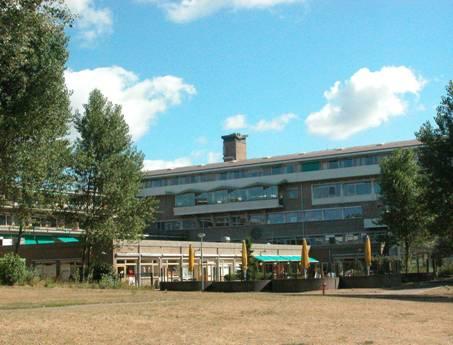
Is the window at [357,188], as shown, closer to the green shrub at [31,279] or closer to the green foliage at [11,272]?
the green shrub at [31,279]

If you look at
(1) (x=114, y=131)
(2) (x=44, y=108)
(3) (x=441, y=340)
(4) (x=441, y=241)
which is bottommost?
(3) (x=441, y=340)

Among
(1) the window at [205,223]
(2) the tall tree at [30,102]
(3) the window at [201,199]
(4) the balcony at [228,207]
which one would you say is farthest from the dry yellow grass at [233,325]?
(1) the window at [205,223]

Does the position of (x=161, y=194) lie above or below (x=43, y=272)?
above

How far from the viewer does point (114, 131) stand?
43344 millimetres

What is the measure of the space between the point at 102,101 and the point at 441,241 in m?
32.3

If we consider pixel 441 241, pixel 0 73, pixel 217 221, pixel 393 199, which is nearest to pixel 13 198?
pixel 0 73

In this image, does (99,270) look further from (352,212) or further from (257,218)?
(257,218)

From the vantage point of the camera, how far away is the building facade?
8238 cm

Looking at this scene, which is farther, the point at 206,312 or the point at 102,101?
the point at 102,101

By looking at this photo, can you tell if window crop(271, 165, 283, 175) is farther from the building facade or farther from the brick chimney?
the brick chimney

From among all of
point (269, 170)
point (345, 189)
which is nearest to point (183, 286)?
point (345, 189)

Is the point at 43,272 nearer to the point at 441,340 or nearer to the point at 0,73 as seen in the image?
the point at 0,73

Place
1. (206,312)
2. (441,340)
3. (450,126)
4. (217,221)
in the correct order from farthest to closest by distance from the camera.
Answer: (217,221) → (450,126) → (206,312) → (441,340)

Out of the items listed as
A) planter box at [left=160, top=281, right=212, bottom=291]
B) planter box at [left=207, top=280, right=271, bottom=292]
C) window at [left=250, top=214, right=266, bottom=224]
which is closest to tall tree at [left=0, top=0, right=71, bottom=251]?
planter box at [left=160, top=281, right=212, bottom=291]
